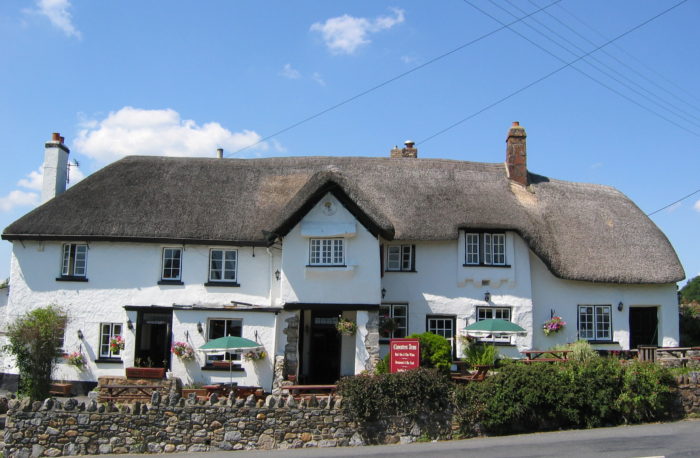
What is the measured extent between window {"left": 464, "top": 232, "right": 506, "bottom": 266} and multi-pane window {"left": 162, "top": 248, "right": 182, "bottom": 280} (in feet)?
33.2

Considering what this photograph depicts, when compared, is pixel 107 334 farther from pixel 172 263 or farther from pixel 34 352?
pixel 34 352

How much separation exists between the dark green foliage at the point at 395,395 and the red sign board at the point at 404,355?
1352 mm

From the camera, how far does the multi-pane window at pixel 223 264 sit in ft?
72.6

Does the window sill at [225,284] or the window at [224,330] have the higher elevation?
the window sill at [225,284]

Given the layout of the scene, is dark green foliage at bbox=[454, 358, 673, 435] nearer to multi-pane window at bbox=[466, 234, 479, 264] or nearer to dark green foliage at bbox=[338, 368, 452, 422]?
dark green foliage at bbox=[338, 368, 452, 422]

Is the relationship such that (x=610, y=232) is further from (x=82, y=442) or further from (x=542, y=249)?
(x=82, y=442)

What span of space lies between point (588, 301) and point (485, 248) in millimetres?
4267

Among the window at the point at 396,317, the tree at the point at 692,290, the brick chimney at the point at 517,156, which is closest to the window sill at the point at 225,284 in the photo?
the window at the point at 396,317

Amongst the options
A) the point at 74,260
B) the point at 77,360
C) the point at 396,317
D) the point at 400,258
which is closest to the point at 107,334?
the point at 77,360

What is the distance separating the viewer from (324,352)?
21906 mm

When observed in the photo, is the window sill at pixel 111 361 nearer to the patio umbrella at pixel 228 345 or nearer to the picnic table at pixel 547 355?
the patio umbrella at pixel 228 345

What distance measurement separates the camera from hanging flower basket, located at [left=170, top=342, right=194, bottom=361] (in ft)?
65.3

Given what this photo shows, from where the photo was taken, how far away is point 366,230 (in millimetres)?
20312

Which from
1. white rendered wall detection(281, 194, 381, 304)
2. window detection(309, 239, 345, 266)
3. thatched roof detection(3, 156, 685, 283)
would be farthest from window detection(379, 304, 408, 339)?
window detection(309, 239, 345, 266)
